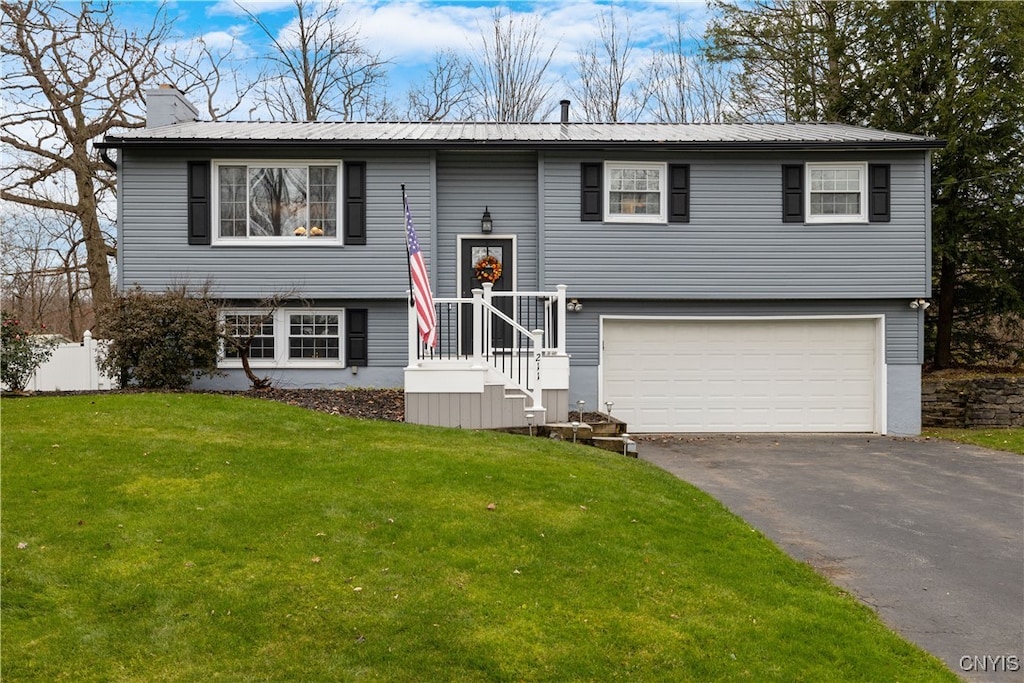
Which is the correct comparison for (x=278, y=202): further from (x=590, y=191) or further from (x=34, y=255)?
(x=34, y=255)

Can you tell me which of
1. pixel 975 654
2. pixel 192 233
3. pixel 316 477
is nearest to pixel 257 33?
pixel 192 233

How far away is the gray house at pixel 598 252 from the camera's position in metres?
13.4

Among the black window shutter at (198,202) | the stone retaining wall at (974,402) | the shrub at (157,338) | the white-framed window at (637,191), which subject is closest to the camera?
the shrub at (157,338)

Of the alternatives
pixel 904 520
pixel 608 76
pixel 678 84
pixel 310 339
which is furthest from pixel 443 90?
pixel 904 520

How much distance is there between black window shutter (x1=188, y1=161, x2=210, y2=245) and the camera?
1333 cm

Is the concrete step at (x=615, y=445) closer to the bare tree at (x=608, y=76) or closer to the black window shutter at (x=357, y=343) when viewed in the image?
Result: the black window shutter at (x=357, y=343)

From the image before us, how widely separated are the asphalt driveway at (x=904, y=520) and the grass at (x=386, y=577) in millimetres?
435

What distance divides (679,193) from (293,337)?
7.56m

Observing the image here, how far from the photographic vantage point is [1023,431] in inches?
579

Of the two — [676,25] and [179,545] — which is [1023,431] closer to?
[179,545]

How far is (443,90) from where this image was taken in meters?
25.2

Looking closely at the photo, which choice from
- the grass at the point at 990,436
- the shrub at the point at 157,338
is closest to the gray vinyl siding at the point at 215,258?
the shrub at the point at 157,338

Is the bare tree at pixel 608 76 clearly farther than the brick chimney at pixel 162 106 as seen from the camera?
Yes

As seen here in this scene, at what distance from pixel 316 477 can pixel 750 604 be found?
3.88m
